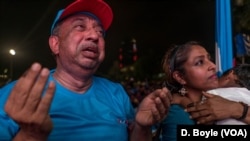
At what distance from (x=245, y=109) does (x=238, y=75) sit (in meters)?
0.33

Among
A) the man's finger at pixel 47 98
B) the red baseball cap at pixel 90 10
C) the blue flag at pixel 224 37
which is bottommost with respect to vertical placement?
the man's finger at pixel 47 98

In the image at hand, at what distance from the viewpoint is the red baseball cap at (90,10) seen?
2024mm

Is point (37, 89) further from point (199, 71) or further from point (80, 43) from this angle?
point (199, 71)

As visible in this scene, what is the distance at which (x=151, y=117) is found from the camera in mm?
1758

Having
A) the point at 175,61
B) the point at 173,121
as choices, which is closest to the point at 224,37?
the point at 175,61

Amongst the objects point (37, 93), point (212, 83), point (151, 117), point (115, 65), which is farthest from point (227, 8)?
point (115, 65)

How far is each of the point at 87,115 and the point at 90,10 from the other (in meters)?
0.62

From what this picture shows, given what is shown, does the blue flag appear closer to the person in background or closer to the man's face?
the person in background

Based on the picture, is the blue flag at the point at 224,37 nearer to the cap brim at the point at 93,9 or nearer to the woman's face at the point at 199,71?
the woman's face at the point at 199,71

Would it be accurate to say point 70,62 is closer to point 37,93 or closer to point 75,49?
point 75,49

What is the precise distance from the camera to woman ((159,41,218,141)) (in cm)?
234

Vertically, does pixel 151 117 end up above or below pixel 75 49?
below

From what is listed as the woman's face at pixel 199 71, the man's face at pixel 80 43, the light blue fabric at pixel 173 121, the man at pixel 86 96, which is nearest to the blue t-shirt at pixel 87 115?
the man at pixel 86 96

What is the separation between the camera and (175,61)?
2.58 meters
